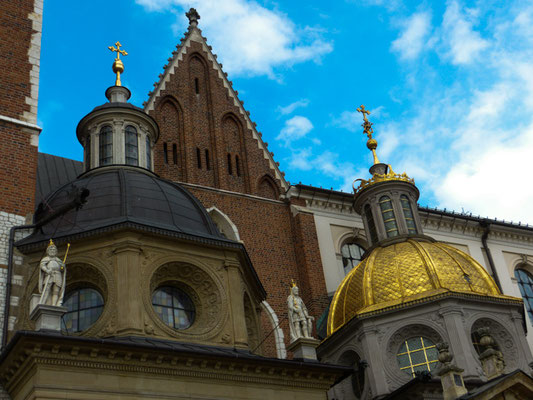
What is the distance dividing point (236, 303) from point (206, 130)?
413 inches

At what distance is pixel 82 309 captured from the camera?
14.3m

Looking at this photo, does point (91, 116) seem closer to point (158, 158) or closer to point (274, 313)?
point (158, 158)

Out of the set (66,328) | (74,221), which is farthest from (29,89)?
(66,328)

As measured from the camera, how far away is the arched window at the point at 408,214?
22719 millimetres

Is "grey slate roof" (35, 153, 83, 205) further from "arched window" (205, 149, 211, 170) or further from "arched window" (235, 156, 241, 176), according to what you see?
"arched window" (235, 156, 241, 176)

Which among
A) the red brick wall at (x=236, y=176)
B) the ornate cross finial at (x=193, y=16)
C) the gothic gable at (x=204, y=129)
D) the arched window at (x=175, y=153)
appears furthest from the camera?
the ornate cross finial at (x=193, y=16)

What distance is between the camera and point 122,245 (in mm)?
14211

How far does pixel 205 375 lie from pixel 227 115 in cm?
1373

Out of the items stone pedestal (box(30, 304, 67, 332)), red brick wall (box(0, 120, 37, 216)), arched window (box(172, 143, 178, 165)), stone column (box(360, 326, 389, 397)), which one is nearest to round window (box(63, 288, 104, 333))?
stone pedestal (box(30, 304, 67, 332))

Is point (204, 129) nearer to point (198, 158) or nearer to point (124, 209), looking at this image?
point (198, 158)

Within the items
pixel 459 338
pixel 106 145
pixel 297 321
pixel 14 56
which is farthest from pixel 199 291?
pixel 459 338

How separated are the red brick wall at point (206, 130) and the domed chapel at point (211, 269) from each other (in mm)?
66

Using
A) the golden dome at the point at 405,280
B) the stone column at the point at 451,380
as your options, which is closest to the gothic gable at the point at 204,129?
the golden dome at the point at 405,280

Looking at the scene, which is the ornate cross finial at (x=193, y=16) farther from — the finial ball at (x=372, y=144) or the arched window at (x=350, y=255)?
the arched window at (x=350, y=255)
